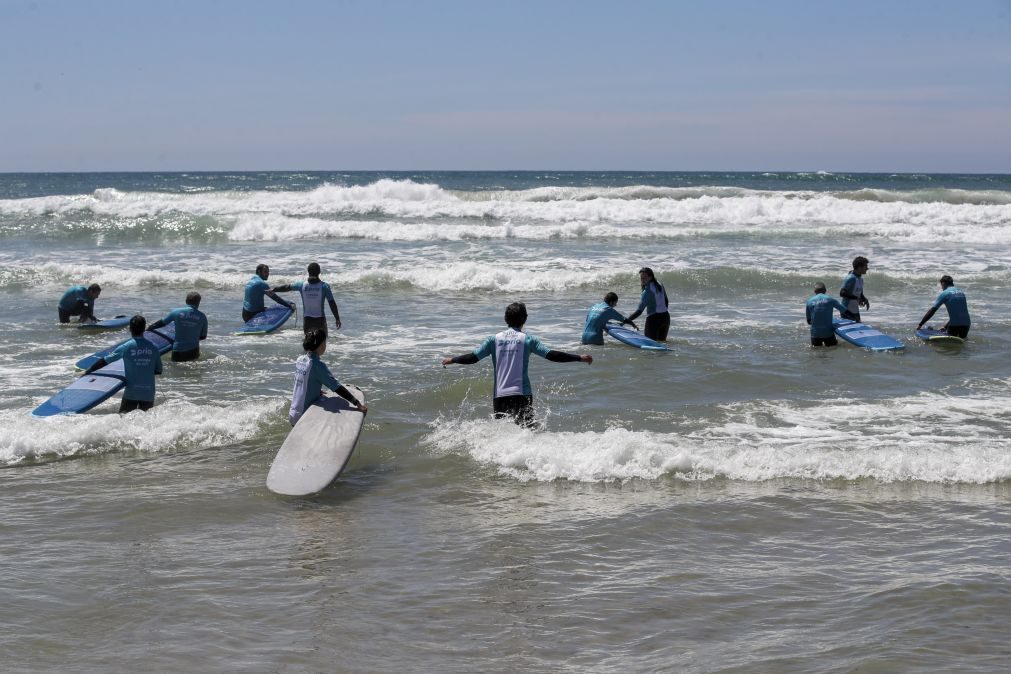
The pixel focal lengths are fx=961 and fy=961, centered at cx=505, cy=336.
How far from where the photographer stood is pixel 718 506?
24.1 feet

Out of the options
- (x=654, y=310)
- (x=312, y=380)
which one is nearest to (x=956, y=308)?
(x=654, y=310)

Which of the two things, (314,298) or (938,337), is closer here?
(314,298)

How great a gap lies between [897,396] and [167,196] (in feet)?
146

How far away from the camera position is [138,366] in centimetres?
962

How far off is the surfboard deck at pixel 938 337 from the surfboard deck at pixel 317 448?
952 centimetres

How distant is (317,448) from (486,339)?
2.41 metres

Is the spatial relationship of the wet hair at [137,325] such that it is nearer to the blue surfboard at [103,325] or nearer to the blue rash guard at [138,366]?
the blue rash guard at [138,366]

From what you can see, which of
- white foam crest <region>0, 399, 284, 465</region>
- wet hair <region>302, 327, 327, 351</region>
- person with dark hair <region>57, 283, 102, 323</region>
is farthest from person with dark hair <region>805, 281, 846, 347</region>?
person with dark hair <region>57, 283, 102, 323</region>

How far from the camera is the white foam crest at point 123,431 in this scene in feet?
28.5

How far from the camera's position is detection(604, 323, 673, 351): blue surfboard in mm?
13734

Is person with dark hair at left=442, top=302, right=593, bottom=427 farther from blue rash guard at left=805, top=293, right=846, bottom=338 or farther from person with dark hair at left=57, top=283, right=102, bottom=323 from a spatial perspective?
person with dark hair at left=57, top=283, right=102, bottom=323

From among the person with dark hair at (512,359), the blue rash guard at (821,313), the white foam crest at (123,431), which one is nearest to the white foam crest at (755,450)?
the person with dark hair at (512,359)

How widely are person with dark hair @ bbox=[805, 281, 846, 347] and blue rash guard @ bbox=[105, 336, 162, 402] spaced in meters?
9.03

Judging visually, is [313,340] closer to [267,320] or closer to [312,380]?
[312,380]
